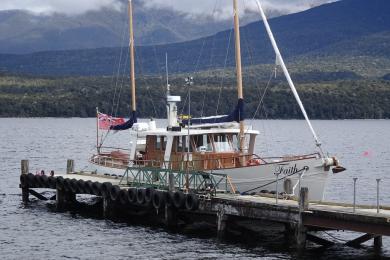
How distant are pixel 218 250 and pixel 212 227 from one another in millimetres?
4397

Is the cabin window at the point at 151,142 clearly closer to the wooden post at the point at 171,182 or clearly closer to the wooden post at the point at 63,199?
the wooden post at the point at 63,199

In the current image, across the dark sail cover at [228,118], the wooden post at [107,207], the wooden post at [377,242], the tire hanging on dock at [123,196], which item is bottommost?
the wooden post at [377,242]

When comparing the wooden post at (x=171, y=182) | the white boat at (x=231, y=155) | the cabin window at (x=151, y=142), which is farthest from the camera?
the cabin window at (x=151, y=142)

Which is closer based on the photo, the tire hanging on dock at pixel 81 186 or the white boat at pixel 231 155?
the white boat at pixel 231 155

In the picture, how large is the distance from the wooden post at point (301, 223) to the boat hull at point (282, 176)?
5538 mm

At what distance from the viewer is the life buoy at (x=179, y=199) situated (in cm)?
3700

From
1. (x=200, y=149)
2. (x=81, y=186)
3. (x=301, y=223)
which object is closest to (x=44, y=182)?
(x=81, y=186)

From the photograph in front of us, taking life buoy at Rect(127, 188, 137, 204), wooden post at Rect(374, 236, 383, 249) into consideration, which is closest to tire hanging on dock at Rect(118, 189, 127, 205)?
life buoy at Rect(127, 188, 137, 204)

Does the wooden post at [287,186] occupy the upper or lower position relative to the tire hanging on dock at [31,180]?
upper

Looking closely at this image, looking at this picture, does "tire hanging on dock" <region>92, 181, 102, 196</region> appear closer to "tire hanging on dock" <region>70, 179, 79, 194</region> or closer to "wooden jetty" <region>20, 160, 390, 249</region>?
"wooden jetty" <region>20, 160, 390, 249</region>

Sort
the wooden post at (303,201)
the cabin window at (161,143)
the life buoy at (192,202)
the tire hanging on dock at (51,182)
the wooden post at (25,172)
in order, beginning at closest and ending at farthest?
the wooden post at (303,201)
the life buoy at (192,202)
the cabin window at (161,143)
the tire hanging on dock at (51,182)
the wooden post at (25,172)

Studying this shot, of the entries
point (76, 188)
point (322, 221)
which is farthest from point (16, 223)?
point (322, 221)

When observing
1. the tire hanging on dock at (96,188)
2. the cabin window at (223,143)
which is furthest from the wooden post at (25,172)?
the cabin window at (223,143)

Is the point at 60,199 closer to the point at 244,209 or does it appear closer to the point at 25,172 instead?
the point at 25,172
